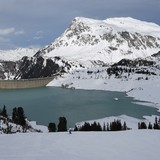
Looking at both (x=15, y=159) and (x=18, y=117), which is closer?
(x=15, y=159)

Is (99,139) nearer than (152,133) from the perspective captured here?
Yes

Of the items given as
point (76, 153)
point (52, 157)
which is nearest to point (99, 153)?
point (76, 153)

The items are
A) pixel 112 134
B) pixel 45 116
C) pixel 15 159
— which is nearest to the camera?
pixel 15 159

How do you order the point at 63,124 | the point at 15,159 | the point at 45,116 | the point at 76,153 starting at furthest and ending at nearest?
the point at 45,116, the point at 63,124, the point at 76,153, the point at 15,159

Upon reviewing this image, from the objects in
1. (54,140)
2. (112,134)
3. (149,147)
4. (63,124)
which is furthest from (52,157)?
(63,124)

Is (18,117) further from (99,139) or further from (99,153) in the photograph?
(99,153)

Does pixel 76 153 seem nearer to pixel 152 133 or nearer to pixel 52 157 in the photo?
pixel 52 157
